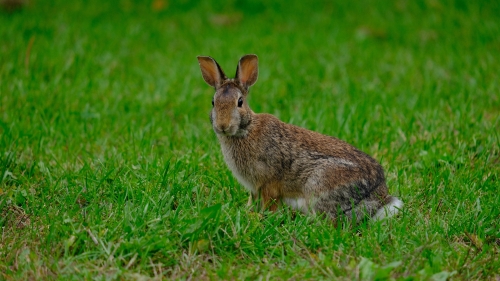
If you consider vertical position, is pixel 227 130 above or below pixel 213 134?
above

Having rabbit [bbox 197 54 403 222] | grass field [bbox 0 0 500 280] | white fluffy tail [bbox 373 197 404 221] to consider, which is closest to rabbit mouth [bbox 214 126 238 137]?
rabbit [bbox 197 54 403 222]

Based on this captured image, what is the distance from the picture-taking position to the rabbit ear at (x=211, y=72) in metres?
4.83

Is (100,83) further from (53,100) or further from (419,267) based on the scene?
(419,267)

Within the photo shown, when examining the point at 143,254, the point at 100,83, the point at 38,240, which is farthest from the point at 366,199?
the point at 100,83

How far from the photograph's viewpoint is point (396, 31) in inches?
380

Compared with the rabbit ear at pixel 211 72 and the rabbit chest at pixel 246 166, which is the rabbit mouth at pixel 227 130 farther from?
the rabbit ear at pixel 211 72

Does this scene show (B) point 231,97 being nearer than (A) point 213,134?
Yes

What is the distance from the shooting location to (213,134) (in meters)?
6.06

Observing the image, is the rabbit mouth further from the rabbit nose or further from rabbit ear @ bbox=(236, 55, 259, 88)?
rabbit ear @ bbox=(236, 55, 259, 88)

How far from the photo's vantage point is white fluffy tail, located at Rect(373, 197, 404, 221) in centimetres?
440

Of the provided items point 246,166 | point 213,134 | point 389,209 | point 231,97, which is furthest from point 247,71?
point 389,209

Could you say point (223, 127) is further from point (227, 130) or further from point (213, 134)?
point (213, 134)

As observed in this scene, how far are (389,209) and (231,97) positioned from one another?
4.39 feet

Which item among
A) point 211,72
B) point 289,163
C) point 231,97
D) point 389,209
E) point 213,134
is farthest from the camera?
point 213,134
